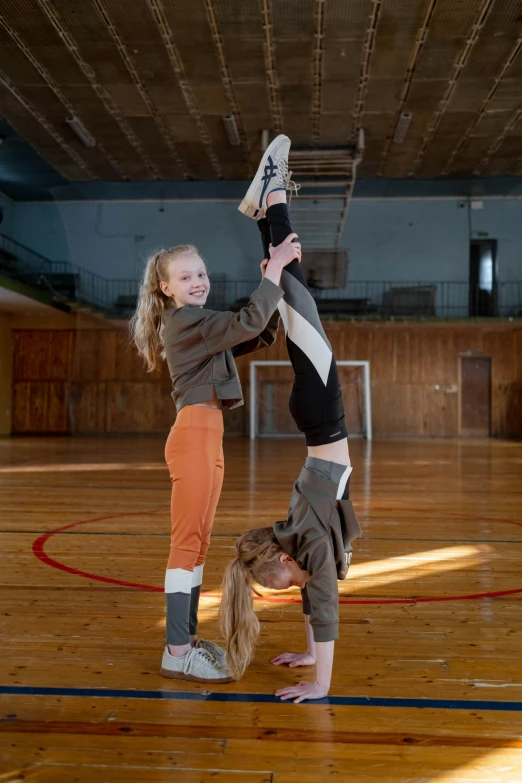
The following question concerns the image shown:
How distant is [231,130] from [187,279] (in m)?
15.4

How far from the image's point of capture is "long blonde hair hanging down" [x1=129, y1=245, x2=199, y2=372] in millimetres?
2516

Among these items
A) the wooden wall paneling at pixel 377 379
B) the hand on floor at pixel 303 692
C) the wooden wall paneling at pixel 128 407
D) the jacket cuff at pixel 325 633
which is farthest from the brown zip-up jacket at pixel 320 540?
the wooden wall paneling at pixel 128 407

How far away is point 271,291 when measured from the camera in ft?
7.56

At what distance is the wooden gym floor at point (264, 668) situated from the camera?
1.79 m

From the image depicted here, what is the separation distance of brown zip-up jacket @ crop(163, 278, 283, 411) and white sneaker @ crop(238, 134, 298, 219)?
1.33 feet

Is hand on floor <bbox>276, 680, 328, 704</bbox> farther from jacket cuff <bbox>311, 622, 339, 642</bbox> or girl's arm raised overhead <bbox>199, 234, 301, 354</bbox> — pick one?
girl's arm raised overhead <bbox>199, 234, 301, 354</bbox>

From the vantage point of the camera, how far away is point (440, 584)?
3615 mm

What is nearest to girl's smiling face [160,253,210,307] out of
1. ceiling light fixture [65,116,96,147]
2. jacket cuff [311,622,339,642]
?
jacket cuff [311,622,339,642]

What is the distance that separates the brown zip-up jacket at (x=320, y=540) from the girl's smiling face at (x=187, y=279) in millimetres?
720

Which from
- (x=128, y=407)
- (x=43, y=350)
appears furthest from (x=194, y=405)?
(x=43, y=350)

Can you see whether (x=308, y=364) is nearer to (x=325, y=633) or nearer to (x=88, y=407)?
(x=325, y=633)

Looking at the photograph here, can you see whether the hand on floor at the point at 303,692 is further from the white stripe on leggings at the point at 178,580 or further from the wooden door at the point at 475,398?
the wooden door at the point at 475,398

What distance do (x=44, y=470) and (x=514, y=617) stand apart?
8.06m

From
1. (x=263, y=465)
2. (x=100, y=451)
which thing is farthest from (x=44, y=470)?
(x=100, y=451)
